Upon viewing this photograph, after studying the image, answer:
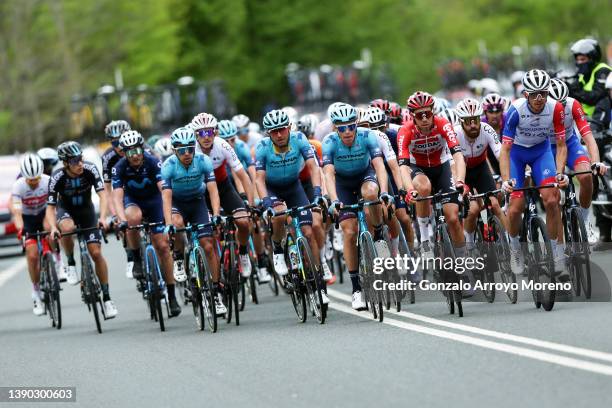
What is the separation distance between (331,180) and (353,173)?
25.6 inches

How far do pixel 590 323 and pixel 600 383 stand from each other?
2.93m

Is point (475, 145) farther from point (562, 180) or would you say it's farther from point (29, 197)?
point (29, 197)

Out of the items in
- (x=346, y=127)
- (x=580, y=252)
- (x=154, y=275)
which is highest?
(x=346, y=127)

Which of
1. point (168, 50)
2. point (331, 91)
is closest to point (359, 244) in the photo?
point (331, 91)

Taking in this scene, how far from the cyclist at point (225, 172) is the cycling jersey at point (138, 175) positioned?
0.52 metres

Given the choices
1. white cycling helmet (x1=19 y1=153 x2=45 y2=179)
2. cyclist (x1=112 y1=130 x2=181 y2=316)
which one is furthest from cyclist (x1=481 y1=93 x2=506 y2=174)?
white cycling helmet (x1=19 y1=153 x2=45 y2=179)

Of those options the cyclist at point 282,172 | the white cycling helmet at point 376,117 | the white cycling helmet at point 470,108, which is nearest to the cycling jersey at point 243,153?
the white cycling helmet at point 376,117

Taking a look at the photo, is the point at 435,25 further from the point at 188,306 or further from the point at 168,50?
the point at 188,306

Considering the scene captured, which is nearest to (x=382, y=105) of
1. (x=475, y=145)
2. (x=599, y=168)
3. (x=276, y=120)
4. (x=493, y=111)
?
(x=493, y=111)

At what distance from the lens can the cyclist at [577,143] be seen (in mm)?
15258

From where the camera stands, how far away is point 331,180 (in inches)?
606

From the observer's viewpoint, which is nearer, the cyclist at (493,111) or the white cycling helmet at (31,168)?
the cyclist at (493,111)

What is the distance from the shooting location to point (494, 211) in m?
15.5

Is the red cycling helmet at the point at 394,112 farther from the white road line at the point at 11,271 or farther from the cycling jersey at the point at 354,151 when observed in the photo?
the white road line at the point at 11,271
